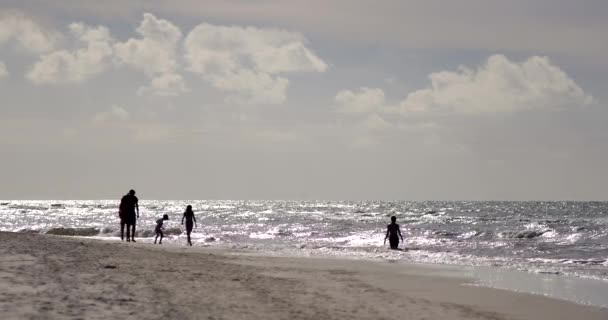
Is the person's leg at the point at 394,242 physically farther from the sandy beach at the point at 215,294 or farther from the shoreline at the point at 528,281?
the sandy beach at the point at 215,294

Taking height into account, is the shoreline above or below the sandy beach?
below

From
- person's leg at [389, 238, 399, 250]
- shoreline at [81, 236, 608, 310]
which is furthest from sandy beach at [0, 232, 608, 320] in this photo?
person's leg at [389, 238, 399, 250]

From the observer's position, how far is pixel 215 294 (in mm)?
9688

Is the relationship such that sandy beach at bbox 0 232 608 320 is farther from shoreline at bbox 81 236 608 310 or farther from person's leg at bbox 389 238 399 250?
person's leg at bbox 389 238 399 250

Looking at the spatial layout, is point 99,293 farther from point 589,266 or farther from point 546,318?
point 589,266

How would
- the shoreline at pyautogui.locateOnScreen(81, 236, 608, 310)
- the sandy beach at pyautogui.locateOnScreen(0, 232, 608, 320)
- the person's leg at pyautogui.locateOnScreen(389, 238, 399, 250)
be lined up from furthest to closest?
the person's leg at pyautogui.locateOnScreen(389, 238, 399, 250) → the shoreline at pyautogui.locateOnScreen(81, 236, 608, 310) → the sandy beach at pyautogui.locateOnScreen(0, 232, 608, 320)

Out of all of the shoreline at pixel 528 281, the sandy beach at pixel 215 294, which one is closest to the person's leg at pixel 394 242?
the shoreline at pixel 528 281

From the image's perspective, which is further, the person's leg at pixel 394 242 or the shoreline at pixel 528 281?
the person's leg at pixel 394 242

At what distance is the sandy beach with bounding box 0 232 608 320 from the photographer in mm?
7789

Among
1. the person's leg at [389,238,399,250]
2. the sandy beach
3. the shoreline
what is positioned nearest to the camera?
the sandy beach

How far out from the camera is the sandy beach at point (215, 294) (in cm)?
779

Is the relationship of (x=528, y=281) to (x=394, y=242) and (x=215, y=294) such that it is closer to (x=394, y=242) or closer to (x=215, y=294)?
(x=215, y=294)

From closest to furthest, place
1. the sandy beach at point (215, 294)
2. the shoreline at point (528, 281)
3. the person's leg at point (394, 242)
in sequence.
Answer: the sandy beach at point (215, 294), the shoreline at point (528, 281), the person's leg at point (394, 242)

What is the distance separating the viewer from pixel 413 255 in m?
23.4
